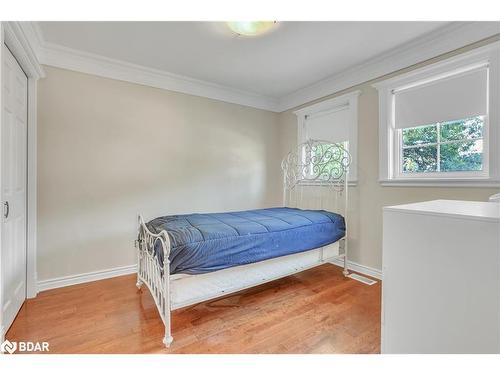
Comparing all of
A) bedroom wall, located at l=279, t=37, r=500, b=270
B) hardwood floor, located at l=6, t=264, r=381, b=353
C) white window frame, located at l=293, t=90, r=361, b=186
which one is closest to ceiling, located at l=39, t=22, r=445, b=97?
white window frame, located at l=293, t=90, r=361, b=186

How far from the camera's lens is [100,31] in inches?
84.0

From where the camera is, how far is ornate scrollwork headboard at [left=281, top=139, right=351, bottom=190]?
3110 millimetres

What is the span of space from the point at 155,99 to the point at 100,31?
0.89 meters

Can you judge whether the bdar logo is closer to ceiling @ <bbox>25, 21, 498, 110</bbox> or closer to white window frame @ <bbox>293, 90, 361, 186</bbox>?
ceiling @ <bbox>25, 21, 498, 110</bbox>

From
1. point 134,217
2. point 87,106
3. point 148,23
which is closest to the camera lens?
point 148,23

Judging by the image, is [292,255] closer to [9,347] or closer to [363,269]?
[363,269]

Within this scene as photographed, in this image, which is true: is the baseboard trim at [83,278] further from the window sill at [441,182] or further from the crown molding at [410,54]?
the crown molding at [410,54]

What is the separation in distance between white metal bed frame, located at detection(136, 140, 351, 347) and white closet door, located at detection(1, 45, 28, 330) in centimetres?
92

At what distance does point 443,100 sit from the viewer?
2.22m

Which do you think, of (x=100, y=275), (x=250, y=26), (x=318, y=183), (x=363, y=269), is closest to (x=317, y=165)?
(x=318, y=183)

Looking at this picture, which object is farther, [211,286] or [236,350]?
[211,286]

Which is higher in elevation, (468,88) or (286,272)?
(468,88)

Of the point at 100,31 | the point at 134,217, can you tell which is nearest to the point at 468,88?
the point at 100,31
